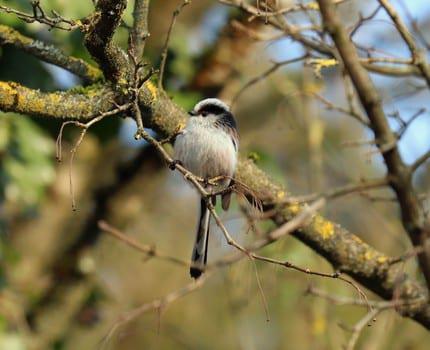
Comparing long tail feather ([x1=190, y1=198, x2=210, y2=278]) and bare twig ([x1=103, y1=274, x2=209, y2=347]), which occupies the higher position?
long tail feather ([x1=190, y1=198, x2=210, y2=278])

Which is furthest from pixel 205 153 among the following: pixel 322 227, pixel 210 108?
pixel 322 227

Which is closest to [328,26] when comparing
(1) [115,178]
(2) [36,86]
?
(2) [36,86]

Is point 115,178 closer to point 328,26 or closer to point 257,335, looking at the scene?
point 257,335

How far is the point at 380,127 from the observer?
1715mm

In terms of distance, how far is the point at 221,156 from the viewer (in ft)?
9.70

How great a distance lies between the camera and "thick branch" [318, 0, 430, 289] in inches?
66.1

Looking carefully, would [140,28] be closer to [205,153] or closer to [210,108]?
[205,153]

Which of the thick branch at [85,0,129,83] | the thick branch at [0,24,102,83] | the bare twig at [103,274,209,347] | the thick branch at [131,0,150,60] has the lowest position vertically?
the bare twig at [103,274,209,347]

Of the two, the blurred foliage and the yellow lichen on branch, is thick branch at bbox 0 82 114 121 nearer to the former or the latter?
the yellow lichen on branch

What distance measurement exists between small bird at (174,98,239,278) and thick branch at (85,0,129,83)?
0.54 m

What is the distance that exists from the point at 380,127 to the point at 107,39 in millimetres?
958

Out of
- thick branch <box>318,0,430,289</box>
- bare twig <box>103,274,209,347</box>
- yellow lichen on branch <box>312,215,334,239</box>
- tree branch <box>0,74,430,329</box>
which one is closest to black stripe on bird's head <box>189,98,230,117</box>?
tree branch <box>0,74,430,329</box>

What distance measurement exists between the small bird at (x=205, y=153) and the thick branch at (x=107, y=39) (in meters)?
0.54

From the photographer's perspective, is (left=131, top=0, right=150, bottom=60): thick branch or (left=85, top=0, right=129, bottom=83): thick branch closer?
(left=85, top=0, right=129, bottom=83): thick branch
